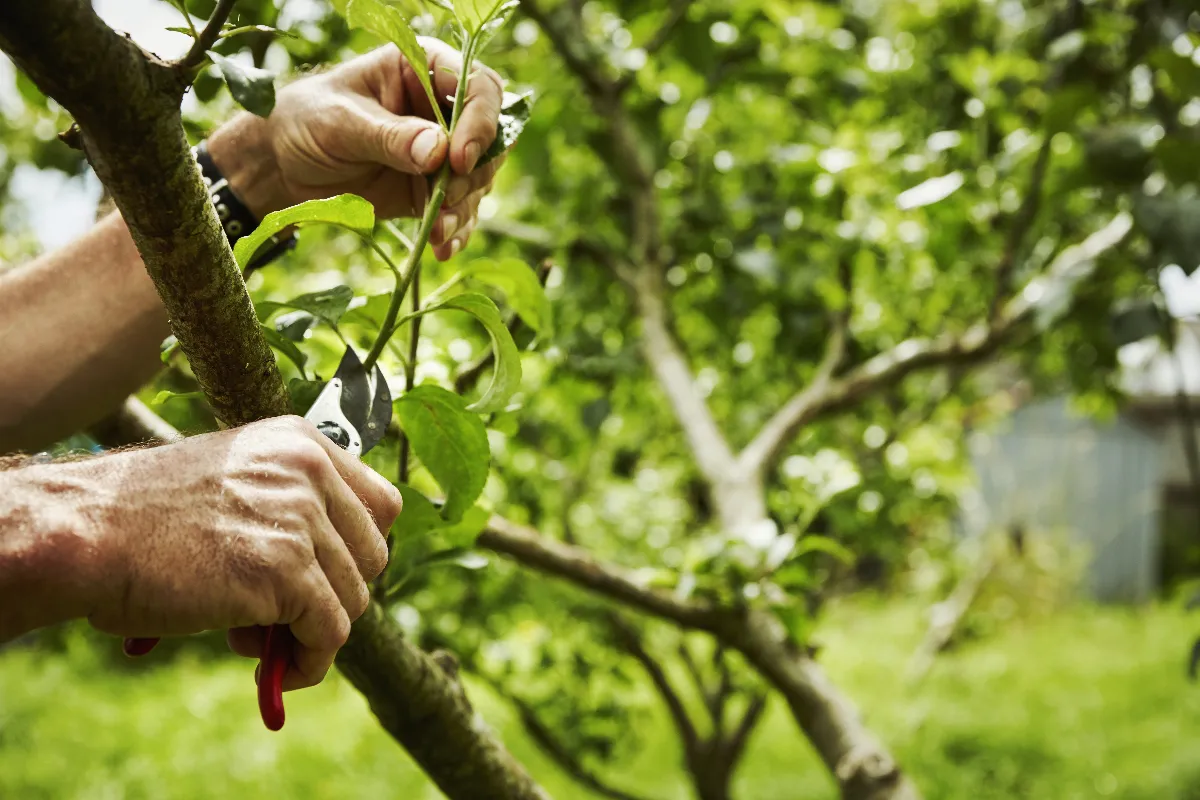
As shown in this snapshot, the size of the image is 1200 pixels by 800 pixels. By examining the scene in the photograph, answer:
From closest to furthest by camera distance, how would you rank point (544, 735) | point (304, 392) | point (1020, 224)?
1. point (304, 392)
2. point (1020, 224)
3. point (544, 735)

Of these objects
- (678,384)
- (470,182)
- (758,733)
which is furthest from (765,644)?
(758,733)

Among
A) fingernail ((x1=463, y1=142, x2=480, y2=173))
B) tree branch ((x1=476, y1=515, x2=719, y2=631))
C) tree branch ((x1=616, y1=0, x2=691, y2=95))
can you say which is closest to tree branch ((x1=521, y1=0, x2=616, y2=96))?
tree branch ((x1=616, y1=0, x2=691, y2=95))

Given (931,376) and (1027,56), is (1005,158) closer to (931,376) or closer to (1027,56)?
(1027,56)

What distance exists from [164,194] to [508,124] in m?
0.28

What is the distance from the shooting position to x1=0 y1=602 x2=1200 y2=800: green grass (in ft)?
13.0

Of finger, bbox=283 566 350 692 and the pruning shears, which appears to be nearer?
finger, bbox=283 566 350 692

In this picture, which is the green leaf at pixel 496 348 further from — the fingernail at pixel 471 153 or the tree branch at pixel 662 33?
the tree branch at pixel 662 33

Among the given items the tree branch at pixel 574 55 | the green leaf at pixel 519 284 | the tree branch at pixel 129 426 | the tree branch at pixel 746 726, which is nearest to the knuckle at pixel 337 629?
the green leaf at pixel 519 284

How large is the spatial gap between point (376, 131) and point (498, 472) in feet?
4.16

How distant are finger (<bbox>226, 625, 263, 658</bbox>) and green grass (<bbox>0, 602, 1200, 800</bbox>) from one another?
3078mm

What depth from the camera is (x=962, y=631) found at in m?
4.32

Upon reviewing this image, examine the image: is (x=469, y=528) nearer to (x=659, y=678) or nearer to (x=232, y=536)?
(x=232, y=536)

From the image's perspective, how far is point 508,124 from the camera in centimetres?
66

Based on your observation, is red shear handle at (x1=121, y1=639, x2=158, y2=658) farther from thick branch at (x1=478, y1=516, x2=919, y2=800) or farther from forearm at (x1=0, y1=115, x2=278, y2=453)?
thick branch at (x1=478, y1=516, x2=919, y2=800)
